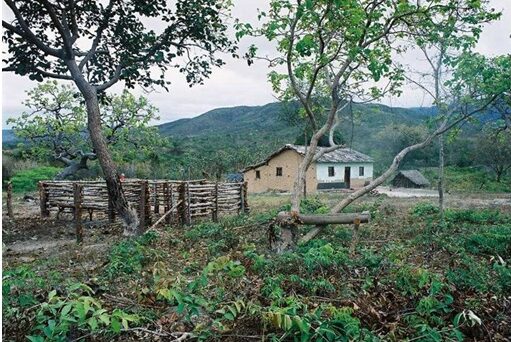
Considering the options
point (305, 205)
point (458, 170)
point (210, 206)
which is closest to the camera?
point (305, 205)

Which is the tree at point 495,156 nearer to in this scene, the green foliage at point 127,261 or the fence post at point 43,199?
the fence post at point 43,199

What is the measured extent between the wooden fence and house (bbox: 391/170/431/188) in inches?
847

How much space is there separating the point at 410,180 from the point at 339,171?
5.60 metres

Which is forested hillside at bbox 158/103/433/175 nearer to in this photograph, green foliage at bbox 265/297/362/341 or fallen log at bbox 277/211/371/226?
fallen log at bbox 277/211/371/226

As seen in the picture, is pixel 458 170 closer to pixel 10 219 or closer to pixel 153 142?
pixel 153 142

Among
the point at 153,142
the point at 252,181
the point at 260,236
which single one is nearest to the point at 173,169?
the point at 252,181

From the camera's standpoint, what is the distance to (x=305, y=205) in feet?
40.1

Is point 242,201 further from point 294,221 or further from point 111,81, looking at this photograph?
point 294,221

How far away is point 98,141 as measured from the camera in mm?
9891

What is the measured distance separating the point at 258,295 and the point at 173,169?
91.8 feet

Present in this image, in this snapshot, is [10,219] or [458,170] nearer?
[10,219]

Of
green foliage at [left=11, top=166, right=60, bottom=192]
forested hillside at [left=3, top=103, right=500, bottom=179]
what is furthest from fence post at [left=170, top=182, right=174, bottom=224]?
green foliage at [left=11, top=166, right=60, bottom=192]

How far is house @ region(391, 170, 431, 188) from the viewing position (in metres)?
33.8

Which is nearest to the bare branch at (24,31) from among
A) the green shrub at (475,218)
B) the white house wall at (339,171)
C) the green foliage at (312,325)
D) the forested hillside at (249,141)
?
the green foliage at (312,325)
